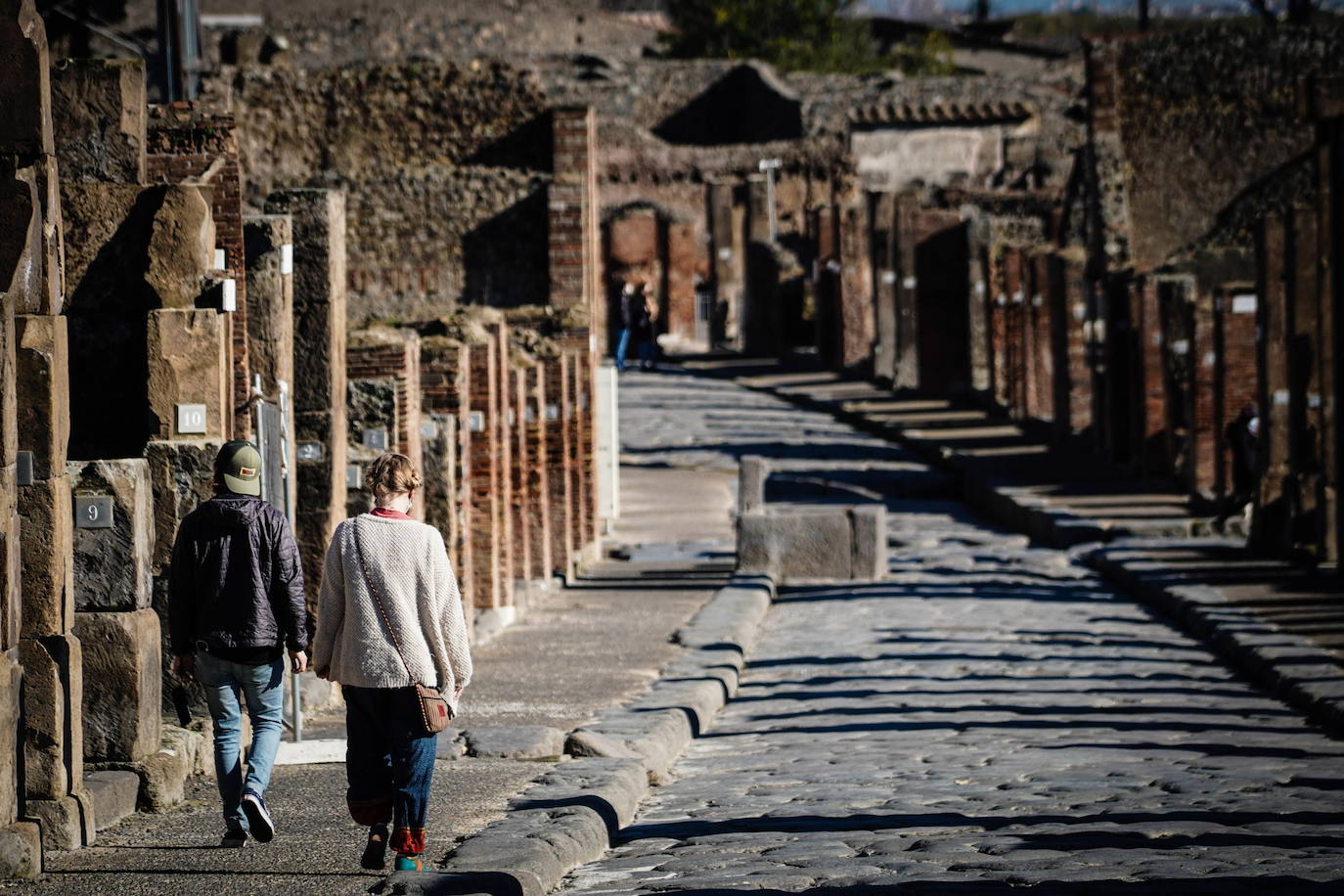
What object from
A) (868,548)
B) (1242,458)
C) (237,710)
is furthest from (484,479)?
(1242,458)

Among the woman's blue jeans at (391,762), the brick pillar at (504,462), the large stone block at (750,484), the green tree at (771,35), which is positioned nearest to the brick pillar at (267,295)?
the woman's blue jeans at (391,762)

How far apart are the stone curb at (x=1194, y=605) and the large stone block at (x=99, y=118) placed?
21.5ft

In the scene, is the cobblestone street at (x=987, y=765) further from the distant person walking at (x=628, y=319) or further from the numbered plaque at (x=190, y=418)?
the distant person walking at (x=628, y=319)

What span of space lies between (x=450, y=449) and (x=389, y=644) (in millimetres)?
6868

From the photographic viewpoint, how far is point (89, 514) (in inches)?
333

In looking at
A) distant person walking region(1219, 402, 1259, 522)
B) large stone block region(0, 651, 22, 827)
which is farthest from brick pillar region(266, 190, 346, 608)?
distant person walking region(1219, 402, 1259, 522)

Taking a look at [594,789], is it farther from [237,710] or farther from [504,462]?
[504,462]

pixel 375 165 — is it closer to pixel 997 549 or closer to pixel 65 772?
pixel 997 549

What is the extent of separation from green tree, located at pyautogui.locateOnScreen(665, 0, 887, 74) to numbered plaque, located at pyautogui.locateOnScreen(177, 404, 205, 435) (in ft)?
233

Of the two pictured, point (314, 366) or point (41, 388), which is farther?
point (314, 366)

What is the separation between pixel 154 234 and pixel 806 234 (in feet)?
162

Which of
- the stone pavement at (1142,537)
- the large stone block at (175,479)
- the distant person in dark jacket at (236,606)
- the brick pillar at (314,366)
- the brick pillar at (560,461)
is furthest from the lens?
the brick pillar at (560,461)

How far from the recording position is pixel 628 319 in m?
43.5

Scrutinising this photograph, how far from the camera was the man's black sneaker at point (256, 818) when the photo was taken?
7.61m
